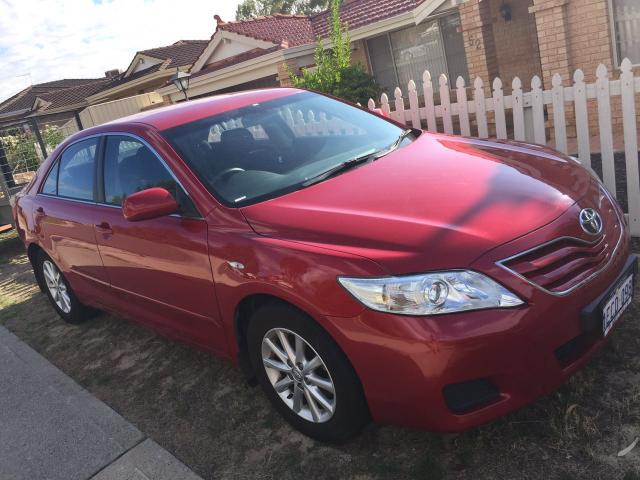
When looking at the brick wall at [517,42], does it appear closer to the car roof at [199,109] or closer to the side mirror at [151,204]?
the car roof at [199,109]

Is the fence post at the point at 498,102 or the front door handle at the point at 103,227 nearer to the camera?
the front door handle at the point at 103,227

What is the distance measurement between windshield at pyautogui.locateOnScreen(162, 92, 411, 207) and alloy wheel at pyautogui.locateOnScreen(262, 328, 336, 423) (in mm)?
733

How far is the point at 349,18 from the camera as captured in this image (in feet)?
49.8

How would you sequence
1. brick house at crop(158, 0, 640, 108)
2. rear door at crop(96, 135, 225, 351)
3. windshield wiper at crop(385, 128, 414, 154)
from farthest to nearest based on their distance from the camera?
brick house at crop(158, 0, 640, 108) → windshield wiper at crop(385, 128, 414, 154) → rear door at crop(96, 135, 225, 351)

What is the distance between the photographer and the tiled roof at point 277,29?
18.0m

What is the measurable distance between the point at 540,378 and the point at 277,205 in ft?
4.64

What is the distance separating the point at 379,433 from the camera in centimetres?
284

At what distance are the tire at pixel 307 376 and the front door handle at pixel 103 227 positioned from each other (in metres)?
1.48

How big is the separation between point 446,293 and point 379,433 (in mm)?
947

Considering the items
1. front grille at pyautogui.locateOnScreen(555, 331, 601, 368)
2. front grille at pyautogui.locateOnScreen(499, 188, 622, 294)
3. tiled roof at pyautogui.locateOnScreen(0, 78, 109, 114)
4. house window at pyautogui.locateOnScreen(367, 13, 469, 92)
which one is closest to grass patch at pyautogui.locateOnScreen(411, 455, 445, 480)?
front grille at pyautogui.locateOnScreen(555, 331, 601, 368)

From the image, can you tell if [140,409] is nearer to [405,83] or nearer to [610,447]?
[610,447]

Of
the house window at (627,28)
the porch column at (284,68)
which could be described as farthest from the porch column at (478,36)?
the porch column at (284,68)

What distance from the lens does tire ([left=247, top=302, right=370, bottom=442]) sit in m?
2.51

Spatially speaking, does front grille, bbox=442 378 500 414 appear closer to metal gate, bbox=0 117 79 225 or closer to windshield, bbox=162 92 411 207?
windshield, bbox=162 92 411 207
